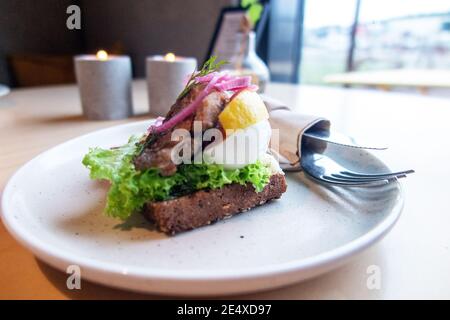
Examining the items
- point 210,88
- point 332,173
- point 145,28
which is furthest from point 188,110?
point 145,28

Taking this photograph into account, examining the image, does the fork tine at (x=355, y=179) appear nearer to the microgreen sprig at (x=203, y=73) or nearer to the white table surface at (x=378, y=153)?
the white table surface at (x=378, y=153)

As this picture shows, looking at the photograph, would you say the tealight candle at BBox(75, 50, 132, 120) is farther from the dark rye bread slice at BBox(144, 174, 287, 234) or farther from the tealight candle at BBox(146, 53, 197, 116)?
the dark rye bread slice at BBox(144, 174, 287, 234)

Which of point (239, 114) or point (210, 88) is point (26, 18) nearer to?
point (210, 88)

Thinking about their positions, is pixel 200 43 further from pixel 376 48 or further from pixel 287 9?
pixel 376 48

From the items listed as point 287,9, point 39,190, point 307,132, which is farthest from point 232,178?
point 287,9

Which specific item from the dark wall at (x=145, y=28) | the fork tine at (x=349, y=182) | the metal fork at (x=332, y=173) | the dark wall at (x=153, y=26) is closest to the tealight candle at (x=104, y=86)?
the metal fork at (x=332, y=173)

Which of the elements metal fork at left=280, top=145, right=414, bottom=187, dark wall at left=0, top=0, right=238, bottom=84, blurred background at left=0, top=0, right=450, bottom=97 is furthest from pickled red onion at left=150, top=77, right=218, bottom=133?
blurred background at left=0, top=0, right=450, bottom=97
